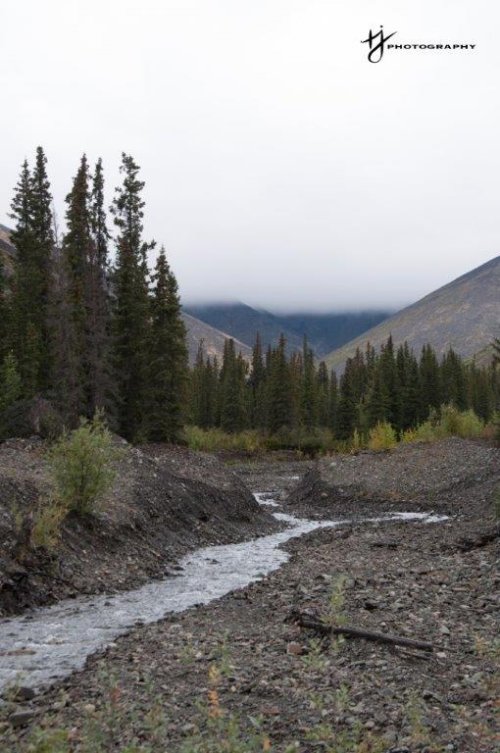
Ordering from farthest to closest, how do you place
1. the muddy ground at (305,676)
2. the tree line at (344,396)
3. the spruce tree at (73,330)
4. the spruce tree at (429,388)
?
the spruce tree at (429,388) → the tree line at (344,396) → the spruce tree at (73,330) → the muddy ground at (305,676)

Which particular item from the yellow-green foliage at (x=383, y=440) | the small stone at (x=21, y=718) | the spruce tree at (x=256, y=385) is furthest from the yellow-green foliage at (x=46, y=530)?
A: the spruce tree at (x=256, y=385)

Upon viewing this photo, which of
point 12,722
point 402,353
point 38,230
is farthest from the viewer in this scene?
point 402,353

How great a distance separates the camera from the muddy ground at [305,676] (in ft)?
22.4

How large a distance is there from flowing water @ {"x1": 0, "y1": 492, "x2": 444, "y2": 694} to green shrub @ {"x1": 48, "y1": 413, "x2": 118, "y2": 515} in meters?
3.29

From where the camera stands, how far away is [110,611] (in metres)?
13.8

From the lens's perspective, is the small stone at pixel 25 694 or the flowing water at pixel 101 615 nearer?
the small stone at pixel 25 694

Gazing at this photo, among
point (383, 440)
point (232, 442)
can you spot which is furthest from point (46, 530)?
point (232, 442)

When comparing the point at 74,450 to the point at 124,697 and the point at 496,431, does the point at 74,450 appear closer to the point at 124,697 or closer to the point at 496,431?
the point at 124,697

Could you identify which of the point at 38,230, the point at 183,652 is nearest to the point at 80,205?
the point at 38,230

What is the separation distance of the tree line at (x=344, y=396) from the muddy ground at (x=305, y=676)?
5915 centimetres

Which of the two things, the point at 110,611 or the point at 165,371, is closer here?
the point at 110,611

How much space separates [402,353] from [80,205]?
57.5 m

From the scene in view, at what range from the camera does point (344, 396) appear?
9006 centimetres

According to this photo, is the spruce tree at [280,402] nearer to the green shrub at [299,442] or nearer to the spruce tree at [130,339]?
the green shrub at [299,442]
